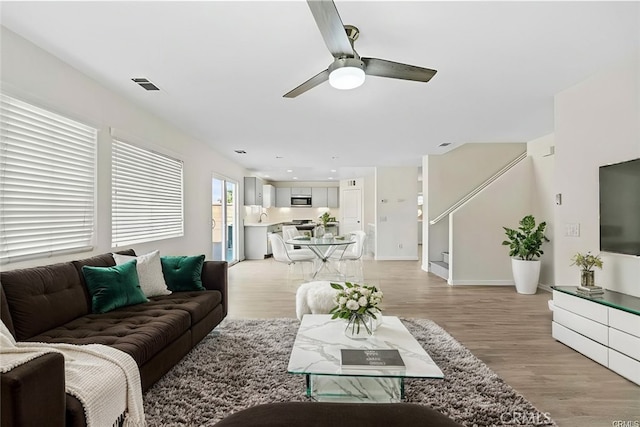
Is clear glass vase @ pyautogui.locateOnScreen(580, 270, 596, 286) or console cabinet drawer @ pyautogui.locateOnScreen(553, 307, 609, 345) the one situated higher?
clear glass vase @ pyautogui.locateOnScreen(580, 270, 596, 286)

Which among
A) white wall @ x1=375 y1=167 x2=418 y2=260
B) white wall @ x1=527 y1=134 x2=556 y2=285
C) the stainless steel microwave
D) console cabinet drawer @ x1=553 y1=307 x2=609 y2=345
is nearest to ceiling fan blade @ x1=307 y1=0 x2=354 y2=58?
console cabinet drawer @ x1=553 y1=307 x2=609 y2=345

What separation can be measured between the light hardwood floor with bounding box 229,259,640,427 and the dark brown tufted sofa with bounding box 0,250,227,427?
1513mm

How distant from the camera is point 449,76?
3.11 m

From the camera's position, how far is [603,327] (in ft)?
9.02

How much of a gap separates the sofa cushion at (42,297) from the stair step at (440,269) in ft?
18.1

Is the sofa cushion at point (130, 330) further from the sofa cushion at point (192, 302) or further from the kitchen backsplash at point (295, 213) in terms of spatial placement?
the kitchen backsplash at point (295, 213)

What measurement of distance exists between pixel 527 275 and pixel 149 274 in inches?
202

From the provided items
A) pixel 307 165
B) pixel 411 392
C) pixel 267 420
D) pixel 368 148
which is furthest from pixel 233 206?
pixel 267 420

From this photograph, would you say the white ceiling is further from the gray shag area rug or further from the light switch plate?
the gray shag area rug

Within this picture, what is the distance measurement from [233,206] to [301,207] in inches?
158

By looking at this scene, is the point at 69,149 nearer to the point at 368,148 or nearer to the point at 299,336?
the point at 299,336

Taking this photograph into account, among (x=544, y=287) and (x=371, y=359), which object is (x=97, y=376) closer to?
(x=371, y=359)

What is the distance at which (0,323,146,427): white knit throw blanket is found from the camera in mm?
1497

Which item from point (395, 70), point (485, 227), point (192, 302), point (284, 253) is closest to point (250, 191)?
point (284, 253)
